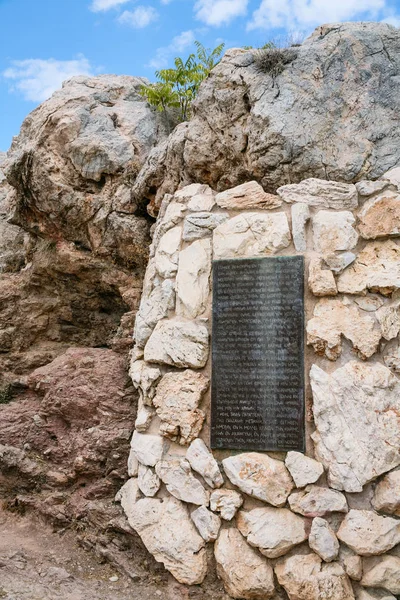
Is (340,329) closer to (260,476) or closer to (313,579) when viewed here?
(260,476)

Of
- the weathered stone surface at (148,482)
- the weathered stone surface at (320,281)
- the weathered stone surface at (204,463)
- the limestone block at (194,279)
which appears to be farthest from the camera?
the limestone block at (194,279)

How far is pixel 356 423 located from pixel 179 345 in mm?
1513

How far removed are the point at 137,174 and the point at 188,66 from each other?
1.60 meters

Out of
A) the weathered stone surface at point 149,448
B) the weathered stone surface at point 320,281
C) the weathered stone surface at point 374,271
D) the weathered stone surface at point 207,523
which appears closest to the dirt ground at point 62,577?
the weathered stone surface at point 207,523

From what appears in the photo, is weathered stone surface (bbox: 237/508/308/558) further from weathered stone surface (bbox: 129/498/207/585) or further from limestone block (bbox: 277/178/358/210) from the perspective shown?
limestone block (bbox: 277/178/358/210)

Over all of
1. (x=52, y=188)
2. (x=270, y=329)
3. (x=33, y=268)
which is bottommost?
(x=270, y=329)

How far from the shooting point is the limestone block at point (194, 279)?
4.64 meters

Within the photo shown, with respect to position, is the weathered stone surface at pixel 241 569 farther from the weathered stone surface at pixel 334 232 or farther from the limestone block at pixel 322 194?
the limestone block at pixel 322 194

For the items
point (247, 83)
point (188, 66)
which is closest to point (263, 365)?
point (247, 83)

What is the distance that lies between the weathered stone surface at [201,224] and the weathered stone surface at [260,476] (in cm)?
191

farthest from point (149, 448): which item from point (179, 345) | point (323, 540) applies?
point (323, 540)

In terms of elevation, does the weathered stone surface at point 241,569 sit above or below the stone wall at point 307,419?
below

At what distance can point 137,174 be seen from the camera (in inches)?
252

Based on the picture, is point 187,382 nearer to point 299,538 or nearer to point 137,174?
point 299,538
